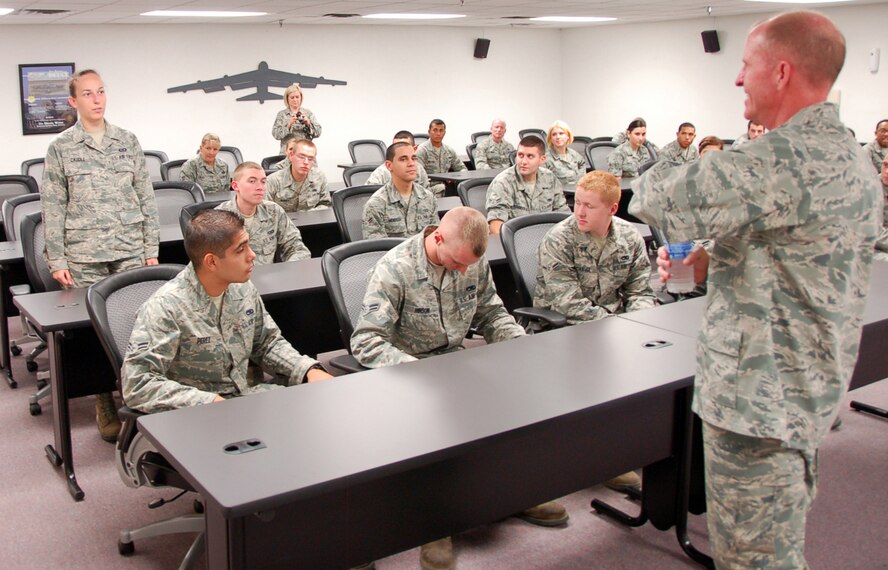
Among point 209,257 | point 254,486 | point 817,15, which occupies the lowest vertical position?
point 254,486

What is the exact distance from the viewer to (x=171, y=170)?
Result: 8.60 metres

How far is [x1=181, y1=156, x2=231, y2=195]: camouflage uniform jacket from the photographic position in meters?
8.12

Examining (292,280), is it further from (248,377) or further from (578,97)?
(578,97)

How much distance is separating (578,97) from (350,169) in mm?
8090

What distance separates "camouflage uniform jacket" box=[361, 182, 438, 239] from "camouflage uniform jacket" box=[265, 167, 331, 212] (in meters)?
1.25

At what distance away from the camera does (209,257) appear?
272cm

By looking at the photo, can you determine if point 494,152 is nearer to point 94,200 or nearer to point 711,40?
point 711,40

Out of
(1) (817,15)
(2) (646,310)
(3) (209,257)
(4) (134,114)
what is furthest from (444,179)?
(1) (817,15)

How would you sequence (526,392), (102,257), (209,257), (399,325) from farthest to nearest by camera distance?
(102,257) < (399,325) < (209,257) < (526,392)

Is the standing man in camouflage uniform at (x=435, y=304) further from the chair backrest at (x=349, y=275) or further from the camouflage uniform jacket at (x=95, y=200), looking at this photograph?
the camouflage uniform jacket at (x=95, y=200)

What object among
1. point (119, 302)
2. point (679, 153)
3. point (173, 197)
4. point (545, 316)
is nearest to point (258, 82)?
point (679, 153)

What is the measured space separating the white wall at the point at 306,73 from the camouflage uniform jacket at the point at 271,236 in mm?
6538

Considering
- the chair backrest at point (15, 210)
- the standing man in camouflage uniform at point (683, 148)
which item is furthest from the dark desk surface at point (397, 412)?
the standing man in camouflage uniform at point (683, 148)

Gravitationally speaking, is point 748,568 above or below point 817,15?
below
